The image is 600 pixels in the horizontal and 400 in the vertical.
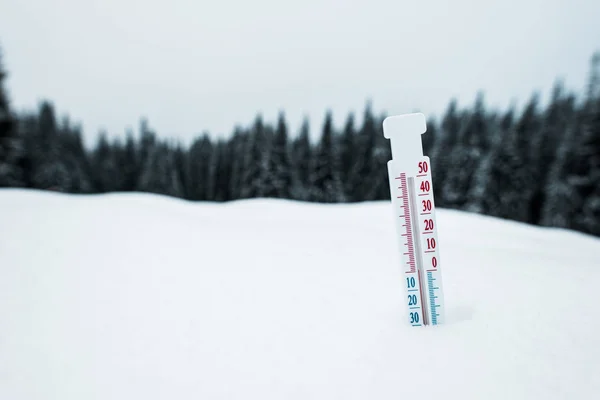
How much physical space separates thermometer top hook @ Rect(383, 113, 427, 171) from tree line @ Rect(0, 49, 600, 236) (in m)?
28.0

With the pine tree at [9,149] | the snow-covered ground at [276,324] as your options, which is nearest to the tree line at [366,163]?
the pine tree at [9,149]

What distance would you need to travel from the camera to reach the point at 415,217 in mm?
2859

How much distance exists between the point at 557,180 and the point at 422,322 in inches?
1276

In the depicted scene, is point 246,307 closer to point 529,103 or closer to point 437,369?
point 437,369

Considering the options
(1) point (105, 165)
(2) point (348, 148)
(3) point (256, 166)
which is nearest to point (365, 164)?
(2) point (348, 148)

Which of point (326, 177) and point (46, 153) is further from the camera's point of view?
point (46, 153)

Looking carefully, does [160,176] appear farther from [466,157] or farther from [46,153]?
[466,157]

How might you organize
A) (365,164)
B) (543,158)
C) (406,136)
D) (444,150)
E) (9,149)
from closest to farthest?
(406,136), (9,149), (543,158), (444,150), (365,164)

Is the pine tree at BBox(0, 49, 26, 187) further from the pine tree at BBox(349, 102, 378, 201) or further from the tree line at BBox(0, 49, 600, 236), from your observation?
the pine tree at BBox(349, 102, 378, 201)

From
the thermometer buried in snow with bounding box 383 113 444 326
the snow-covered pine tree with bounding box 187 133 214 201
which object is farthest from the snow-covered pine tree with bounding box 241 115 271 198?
the thermometer buried in snow with bounding box 383 113 444 326

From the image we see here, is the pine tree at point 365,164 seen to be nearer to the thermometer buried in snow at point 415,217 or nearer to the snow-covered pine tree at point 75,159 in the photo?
the thermometer buried in snow at point 415,217

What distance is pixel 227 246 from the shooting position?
5742 mm

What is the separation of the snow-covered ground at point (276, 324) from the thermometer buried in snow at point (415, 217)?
0.86 feet

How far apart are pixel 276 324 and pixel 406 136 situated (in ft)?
7.01
